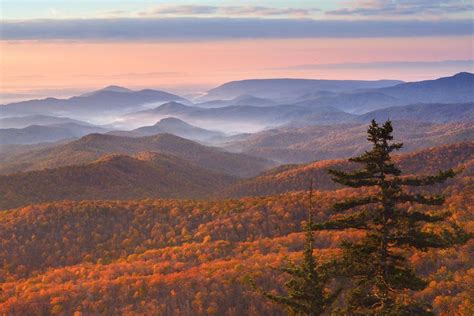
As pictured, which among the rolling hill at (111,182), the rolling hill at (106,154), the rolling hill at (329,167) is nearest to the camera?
the rolling hill at (111,182)

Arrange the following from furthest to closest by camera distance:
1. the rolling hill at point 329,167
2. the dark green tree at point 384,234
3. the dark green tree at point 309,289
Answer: the rolling hill at point 329,167 < the dark green tree at point 309,289 < the dark green tree at point 384,234

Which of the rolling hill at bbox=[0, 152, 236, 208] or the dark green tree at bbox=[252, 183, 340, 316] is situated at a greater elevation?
the dark green tree at bbox=[252, 183, 340, 316]

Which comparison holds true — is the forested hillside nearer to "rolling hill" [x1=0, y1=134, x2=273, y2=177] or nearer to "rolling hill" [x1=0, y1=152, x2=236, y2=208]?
"rolling hill" [x1=0, y1=152, x2=236, y2=208]

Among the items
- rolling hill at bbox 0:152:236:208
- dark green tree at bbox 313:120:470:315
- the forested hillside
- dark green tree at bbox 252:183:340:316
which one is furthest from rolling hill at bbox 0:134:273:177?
dark green tree at bbox 313:120:470:315

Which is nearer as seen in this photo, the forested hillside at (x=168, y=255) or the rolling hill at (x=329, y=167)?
the forested hillside at (x=168, y=255)

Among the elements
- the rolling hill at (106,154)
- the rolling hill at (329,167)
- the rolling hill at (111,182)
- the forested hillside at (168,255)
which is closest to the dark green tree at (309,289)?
the forested hillside at (168,255)

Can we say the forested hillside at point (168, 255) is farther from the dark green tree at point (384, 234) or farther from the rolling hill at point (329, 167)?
the rolling hill at point (329, 167)

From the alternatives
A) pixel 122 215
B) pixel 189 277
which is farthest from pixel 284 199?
pixel 189 277

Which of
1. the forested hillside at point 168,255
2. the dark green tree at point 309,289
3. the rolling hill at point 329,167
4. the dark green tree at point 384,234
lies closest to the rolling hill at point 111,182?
the rolling hill at point 329,167

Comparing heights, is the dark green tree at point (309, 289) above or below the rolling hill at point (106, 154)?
above

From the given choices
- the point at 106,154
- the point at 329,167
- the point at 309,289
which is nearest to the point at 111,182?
the point at 329,167
